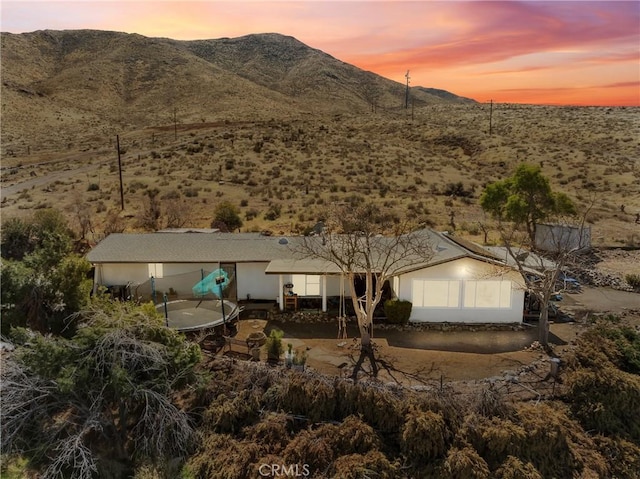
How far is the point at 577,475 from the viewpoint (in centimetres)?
1218

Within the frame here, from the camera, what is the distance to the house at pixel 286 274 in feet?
60.8

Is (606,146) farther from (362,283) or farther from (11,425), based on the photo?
(11,425)

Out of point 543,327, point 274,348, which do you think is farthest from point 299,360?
point 543,327

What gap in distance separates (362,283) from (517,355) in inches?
270

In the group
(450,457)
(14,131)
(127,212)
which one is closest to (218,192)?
(127,212)

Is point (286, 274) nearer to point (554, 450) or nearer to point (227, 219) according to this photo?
point (554, 450)

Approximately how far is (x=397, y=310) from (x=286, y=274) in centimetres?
456

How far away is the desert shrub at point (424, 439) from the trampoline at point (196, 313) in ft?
25.4

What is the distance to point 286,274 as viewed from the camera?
19.5m

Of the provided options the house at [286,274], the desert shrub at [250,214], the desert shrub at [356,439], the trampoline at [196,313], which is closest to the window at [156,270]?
the house at [286,274]

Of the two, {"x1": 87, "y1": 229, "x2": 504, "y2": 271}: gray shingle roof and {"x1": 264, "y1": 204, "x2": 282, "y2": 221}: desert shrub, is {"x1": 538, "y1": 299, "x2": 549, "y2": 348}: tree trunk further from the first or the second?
{"x1": 264, "y1": 204, "x2": 282, "y2": 221}: desert shrub

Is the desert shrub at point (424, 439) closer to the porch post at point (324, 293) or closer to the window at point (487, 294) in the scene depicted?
the window at point (487, 294)

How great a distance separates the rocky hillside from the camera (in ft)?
245

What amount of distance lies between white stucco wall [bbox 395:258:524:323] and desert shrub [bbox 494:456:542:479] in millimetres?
7195
